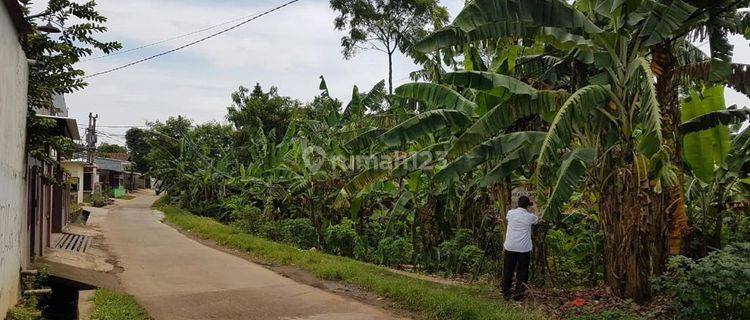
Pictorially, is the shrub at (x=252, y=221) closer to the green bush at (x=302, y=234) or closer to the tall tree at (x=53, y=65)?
the green bush at (x=302, y=234)

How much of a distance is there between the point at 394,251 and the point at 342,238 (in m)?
1.93

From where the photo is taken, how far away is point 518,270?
7.69 meters

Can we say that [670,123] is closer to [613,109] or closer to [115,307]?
[613,109]

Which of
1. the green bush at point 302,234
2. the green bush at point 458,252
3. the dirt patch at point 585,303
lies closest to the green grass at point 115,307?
the dirt patch at point 585,303

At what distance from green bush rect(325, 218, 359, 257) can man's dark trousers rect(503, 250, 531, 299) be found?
5.88 m

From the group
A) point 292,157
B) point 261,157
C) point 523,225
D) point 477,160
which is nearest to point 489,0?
point 477,160

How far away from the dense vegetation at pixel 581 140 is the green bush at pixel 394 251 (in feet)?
0.10

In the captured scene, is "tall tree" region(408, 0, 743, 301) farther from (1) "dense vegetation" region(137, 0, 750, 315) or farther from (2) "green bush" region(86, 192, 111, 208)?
(2) "green bush" region(86, 192, 111, 208)

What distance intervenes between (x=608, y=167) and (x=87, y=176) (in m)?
44.5

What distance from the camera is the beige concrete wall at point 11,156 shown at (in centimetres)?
633

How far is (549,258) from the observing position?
954 centimetres

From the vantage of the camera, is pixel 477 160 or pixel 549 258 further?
pixel 549 258

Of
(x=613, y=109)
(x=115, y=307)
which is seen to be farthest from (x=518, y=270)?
(x=115, y=307)

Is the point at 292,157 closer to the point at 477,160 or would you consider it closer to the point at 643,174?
the point at 477,160
